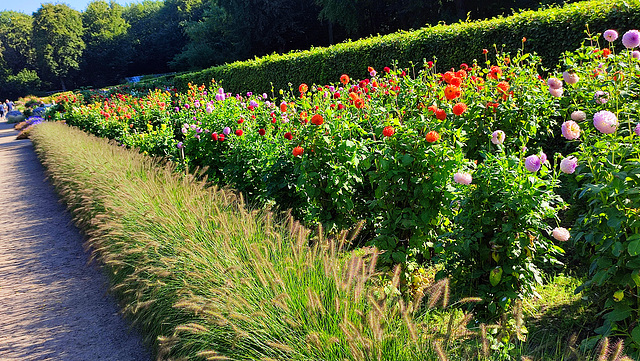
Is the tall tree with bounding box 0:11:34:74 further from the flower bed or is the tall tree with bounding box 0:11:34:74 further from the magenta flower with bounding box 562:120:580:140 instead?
the magenta flower with bounding box 562:120:580:140

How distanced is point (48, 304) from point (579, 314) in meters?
3.84

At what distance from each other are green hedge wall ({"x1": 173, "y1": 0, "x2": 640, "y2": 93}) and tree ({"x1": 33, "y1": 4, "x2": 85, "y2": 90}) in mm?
52125

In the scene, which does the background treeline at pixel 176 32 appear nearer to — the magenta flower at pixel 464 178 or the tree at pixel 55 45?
the tree at pixel 55 45

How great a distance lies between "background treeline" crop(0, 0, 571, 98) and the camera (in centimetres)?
2373

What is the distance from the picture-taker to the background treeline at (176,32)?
77.9ft

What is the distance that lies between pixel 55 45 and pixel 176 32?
51.4 feet

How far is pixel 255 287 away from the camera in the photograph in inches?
89.5

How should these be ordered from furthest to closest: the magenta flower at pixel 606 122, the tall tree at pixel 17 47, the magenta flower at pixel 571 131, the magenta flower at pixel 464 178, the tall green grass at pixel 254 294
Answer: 1. the tall tree at pixel 17 47
2. the magenta flower at pixel 464 178
3. the magenta flower at pixel 571 131
4. the magenta flower at pixel 606 122
5. the tall green grass at pixel 254 294

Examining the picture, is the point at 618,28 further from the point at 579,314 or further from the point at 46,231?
the point at 46,231

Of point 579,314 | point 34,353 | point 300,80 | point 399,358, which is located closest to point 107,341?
point 34,353

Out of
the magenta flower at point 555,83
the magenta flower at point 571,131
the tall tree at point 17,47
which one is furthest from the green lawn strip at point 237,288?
the tall tree at point 17,47

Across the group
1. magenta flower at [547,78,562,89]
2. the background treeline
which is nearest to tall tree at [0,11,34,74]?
the background treeline

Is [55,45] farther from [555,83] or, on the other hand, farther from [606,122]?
[606,122]

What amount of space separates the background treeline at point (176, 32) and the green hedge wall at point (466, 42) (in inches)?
381
